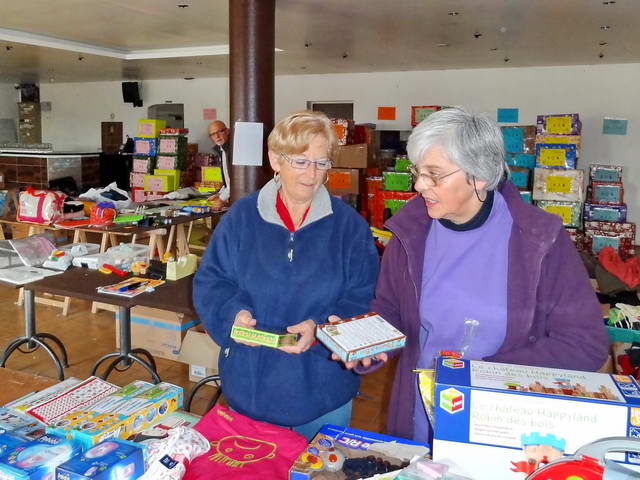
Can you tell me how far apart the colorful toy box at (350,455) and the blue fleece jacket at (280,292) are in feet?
1.15

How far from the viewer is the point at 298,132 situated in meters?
1.66

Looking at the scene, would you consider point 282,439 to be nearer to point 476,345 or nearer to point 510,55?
point 476,345

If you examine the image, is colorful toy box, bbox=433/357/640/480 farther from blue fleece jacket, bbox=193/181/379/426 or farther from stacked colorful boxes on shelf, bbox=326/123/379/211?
stacked colorful boxes on shelf, bbox=326/123/379/211

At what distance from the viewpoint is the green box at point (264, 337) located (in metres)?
1.51

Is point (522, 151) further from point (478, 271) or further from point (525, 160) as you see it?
point (478, 271)

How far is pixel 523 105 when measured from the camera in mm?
9227

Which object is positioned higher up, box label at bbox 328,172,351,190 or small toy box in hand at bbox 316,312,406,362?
box label at bbox 328,172,351,190

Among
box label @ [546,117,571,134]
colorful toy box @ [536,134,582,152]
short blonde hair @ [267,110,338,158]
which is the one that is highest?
box label @ [546,117,571,134]

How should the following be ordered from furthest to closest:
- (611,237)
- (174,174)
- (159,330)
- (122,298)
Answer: (174,174) < (611,237) < (159,330) < (122,298)

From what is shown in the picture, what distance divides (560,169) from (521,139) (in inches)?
30.2

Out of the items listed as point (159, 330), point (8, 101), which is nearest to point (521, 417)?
point (159, 330)

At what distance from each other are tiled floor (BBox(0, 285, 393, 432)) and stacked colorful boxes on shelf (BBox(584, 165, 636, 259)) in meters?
4.32

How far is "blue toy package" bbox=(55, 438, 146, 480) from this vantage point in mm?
1136

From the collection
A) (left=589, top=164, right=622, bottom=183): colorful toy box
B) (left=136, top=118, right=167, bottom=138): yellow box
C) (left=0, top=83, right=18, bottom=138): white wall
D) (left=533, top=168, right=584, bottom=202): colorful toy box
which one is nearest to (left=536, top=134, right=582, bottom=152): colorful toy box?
(left=533, top=168, right=584, bottom=202): colorful toy box
